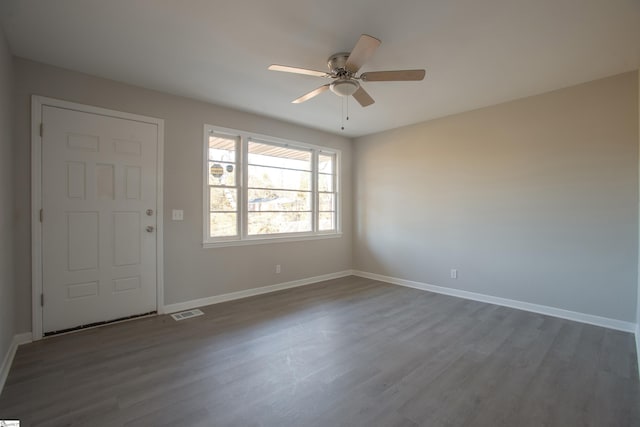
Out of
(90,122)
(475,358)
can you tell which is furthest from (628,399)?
(90,122)

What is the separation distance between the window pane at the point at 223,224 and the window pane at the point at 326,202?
169 cm

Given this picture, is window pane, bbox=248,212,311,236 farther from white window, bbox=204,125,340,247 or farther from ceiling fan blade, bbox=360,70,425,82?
ceiling fan blade, bbox=360,70,425,82

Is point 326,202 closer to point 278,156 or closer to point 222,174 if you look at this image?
point 278,156

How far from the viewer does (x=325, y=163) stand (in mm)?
5512

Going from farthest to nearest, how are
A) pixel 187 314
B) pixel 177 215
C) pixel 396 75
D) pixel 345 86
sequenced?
pixel 177 215
pixel 187 314
pixel 345 86
pixel 396 75

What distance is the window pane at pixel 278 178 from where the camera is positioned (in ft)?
14.6

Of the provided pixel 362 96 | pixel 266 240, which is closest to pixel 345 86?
pixel 362 96

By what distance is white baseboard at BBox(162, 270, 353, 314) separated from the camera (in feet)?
12.0

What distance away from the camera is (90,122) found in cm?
309

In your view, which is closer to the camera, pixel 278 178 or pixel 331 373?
pixel 331 373

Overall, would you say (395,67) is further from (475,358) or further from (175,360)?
(175,360)

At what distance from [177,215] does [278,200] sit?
1.55 m

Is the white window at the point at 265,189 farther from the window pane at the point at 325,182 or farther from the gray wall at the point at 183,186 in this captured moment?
the gray wall at the point at 183,186

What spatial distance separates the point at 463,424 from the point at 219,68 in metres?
3.48
